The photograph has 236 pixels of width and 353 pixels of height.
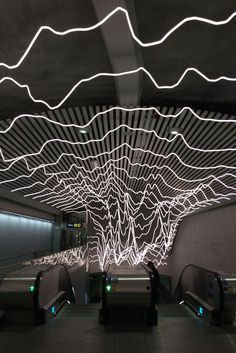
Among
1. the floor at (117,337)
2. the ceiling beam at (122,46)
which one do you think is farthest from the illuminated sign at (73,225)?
the ceiling beam at (122,46)

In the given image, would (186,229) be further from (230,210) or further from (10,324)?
(10,324)

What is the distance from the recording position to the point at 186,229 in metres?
17.6

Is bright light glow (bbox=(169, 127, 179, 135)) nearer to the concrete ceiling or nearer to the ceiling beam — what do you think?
the concrete ceiling

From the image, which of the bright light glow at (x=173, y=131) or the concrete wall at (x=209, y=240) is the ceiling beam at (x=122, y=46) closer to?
the bright light glow at (x=173, y=131)

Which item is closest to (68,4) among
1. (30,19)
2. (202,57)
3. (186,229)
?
(30,19)

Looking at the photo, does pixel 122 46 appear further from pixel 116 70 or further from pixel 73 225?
pixel 73 225

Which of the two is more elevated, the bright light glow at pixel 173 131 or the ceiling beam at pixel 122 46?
the bright light glow at pixel 173 131

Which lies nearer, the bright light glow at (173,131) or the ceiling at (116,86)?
the ceiling at (116,86)

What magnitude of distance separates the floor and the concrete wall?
20.9 ft

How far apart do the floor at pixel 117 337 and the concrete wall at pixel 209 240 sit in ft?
20.9

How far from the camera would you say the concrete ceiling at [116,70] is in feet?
11.3

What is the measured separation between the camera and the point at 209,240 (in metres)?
13.3

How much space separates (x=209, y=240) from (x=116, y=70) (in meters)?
10.8

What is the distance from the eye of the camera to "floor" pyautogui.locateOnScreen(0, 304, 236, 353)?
3576mm
